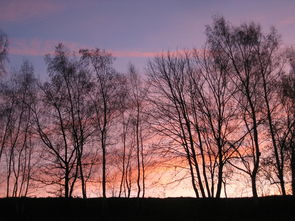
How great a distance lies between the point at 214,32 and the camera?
2030cm

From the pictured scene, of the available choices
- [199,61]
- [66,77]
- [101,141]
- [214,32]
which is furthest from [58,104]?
[214,32]

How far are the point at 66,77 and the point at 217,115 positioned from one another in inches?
447

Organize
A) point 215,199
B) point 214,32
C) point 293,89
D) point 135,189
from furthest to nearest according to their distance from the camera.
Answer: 1. point 135,189
2. point 293,89
3. point 214,32
4. point 215,199

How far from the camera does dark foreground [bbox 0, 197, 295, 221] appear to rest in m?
19.8

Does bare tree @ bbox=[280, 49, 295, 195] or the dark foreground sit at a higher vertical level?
bare tree @ bbox=[280, 49, 295, 195]

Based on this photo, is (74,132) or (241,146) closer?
(241,146)

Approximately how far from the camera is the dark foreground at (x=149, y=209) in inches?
781

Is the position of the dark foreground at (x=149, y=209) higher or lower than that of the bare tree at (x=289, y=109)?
lower

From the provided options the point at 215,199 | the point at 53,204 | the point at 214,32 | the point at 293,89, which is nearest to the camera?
the point at 215,199

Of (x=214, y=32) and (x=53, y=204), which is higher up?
(x=214, y=32)

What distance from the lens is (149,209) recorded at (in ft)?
82.3

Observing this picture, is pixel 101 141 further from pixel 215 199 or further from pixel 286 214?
pixel 286 214

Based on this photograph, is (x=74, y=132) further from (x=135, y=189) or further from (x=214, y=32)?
(x=214, y=32)

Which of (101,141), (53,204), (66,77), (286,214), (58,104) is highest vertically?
(66,77)
